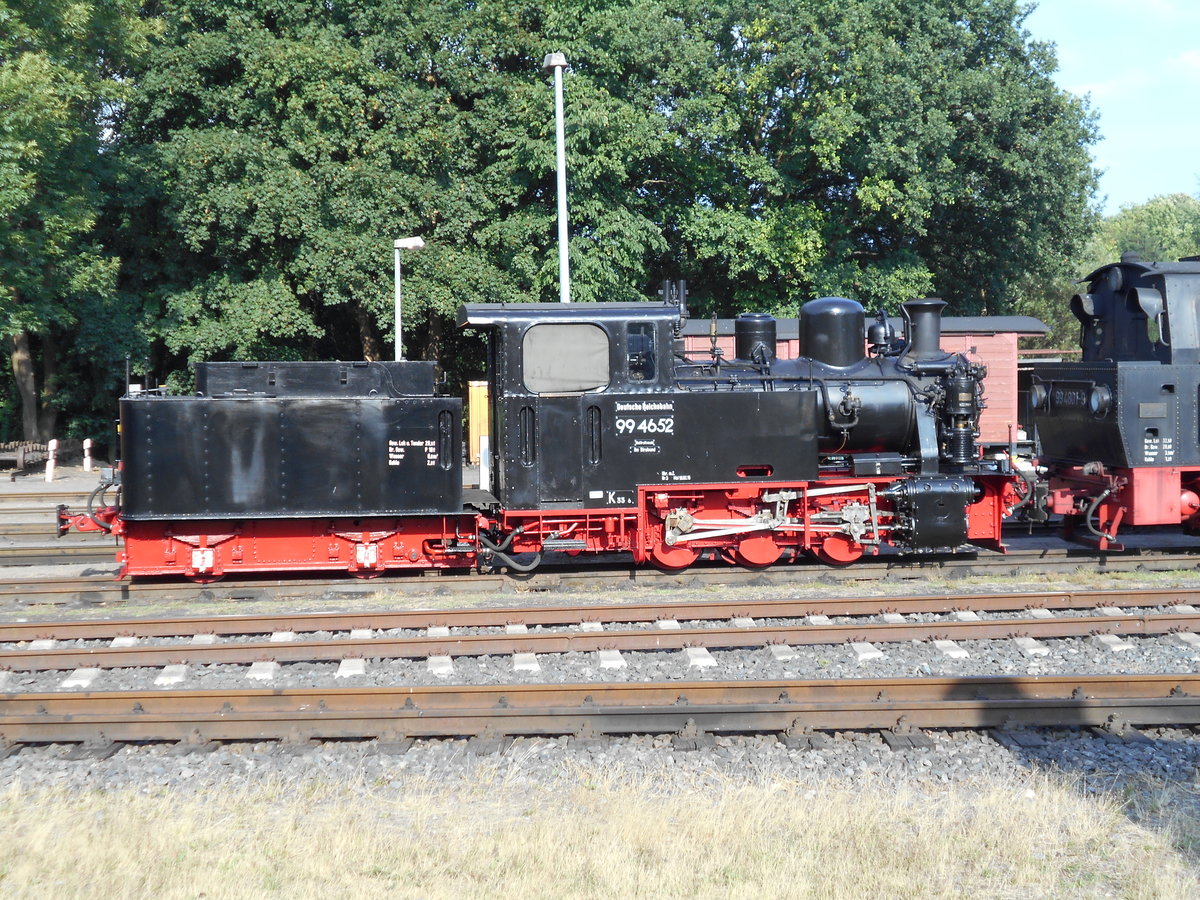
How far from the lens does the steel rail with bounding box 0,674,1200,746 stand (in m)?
6.71

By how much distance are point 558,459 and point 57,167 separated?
18288mm

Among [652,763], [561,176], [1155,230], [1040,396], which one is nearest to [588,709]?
[652,763]

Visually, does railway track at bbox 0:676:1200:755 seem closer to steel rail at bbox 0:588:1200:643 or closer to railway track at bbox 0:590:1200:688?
railway track at bbox 0:590:1200:688

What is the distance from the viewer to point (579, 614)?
9555mm

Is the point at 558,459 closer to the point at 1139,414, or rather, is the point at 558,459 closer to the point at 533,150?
the point at 1139,414

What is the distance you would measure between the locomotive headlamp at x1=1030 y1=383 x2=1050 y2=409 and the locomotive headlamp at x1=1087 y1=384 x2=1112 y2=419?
119 cm

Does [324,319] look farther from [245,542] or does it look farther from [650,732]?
[650,732]

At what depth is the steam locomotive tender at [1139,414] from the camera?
11.8m

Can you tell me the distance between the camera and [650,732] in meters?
6.73

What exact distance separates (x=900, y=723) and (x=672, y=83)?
22.1 meters

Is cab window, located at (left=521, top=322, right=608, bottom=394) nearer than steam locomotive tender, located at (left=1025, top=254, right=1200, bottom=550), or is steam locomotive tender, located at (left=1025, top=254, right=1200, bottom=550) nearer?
cab window, located at (left=521, top=322, right=608, bottom=394)

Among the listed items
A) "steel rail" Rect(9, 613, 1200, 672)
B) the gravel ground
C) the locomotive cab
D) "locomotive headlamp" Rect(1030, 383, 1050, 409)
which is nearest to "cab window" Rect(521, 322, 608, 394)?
the locomotive cab

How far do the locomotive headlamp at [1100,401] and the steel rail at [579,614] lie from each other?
2.63 metres

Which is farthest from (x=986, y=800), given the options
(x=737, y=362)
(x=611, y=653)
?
(x=737, y=362)
